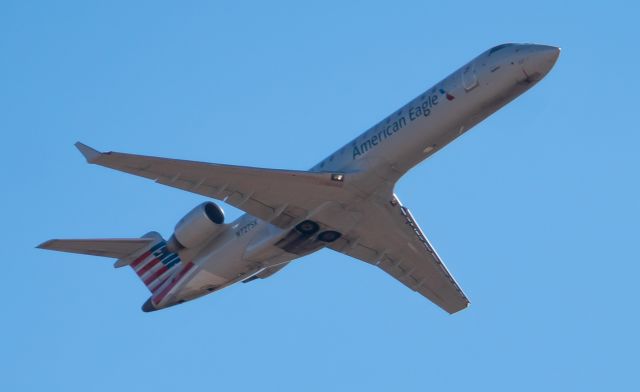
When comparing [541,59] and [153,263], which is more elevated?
[153,263]

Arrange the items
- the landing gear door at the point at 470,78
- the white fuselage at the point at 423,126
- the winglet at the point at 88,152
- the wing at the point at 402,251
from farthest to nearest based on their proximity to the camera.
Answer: the wing at the point at 402,251 → the landing gear door at the point at 470,78 → the white fuselage at the point at 423,126 → the winglet at the point at 88,152

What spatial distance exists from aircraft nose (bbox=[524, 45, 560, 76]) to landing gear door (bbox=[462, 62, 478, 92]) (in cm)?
130

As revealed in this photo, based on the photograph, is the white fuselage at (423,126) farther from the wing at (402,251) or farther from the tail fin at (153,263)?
the tail fin at (153,263)

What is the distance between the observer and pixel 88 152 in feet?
98.1

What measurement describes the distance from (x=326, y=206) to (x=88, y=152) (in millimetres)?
6493

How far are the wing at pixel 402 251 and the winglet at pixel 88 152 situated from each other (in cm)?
742

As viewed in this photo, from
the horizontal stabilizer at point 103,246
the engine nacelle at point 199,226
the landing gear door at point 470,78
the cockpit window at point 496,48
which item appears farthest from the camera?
the engine nacelle at point 199,226

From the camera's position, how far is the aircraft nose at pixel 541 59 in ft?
99.5

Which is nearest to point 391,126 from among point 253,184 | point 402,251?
point 253,184

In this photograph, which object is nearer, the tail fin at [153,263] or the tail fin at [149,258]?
the tail fin at [149,258]

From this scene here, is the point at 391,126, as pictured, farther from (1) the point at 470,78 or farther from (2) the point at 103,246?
(2) the point at 103,246

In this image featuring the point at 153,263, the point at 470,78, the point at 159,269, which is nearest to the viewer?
the point at 470,78

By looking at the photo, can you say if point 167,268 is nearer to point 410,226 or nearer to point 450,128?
point 410,226

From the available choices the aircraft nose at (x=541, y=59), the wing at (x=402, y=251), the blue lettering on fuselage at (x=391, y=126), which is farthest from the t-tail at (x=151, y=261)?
the aircraft nose at (x=541, y=59)
